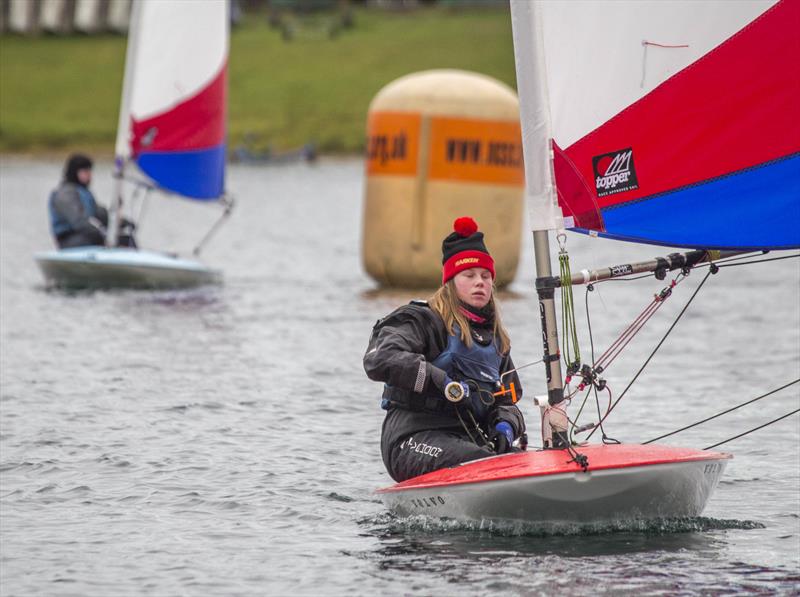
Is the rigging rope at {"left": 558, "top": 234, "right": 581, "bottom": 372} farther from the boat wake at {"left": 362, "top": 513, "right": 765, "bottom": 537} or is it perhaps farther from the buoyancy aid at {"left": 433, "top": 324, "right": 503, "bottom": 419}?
the boat wake at {"left": 362, "top": 513, "right": 765, "bottom": 537}

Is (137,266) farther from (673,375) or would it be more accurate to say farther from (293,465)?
(293,465)

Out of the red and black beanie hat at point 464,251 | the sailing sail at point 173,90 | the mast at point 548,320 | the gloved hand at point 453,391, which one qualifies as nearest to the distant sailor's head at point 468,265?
the red and black beanie hat at point 464,251

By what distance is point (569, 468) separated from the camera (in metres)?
7.55

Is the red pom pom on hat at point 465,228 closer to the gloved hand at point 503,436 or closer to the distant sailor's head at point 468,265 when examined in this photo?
the distant sailor's head at point 468,265

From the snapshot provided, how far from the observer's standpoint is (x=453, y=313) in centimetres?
831

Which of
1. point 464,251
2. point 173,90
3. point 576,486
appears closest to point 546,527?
point 576,486

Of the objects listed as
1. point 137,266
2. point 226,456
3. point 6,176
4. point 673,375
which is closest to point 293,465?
point 226,456

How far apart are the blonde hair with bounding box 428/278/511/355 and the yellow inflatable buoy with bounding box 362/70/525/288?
31.6 ft

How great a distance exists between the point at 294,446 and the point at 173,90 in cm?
1075

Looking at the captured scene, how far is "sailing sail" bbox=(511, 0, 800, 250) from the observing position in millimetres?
7770

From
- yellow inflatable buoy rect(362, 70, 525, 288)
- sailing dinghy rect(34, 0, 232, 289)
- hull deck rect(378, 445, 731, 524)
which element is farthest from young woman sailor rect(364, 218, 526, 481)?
sailing dinghy rect(34, 0, 232, 289)

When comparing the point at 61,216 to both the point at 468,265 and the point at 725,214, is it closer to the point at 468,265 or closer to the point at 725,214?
the point at 468,265

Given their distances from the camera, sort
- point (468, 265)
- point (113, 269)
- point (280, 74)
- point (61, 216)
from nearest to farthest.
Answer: point (468, 265)
point (113, 269)
point (61, 216)
point (280, 74)

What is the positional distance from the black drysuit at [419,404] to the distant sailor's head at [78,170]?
11.1 meters
